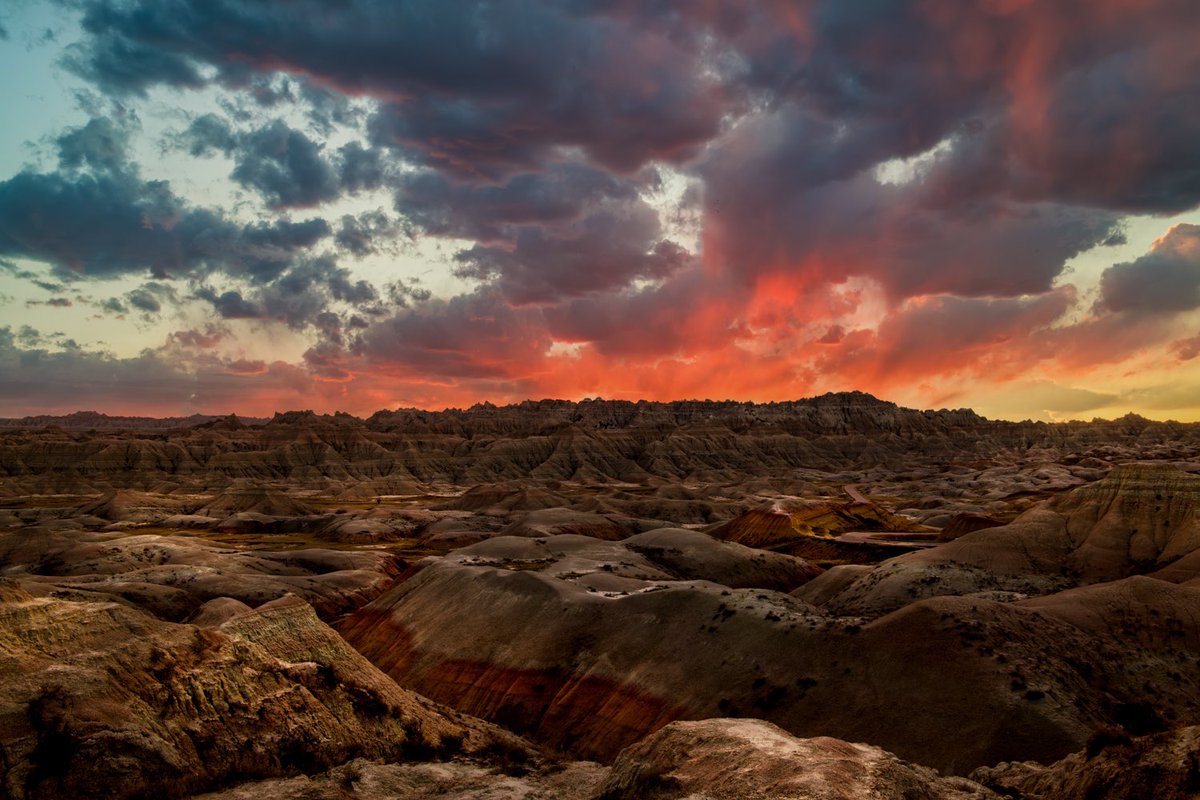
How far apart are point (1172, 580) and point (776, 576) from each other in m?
29.5

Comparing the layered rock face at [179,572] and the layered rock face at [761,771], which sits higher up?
the layered rock face at [761,771]

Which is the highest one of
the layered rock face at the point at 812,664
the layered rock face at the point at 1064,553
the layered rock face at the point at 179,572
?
the layered rock face at the point at 1064,553

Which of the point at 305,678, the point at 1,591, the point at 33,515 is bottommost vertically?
the point at 33,515

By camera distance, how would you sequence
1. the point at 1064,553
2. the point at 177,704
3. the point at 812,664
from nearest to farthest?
the point at 177,704 < the point at 812,664 < the point at 1064,553

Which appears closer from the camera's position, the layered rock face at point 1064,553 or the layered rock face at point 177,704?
the layered rock face at point 177,704

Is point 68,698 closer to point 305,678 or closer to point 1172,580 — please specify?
point 305,678

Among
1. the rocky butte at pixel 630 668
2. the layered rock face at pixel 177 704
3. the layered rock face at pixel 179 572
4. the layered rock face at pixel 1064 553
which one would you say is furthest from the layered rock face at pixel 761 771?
the layered rock face at pixel 179 572

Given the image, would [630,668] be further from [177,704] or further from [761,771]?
[177,704]

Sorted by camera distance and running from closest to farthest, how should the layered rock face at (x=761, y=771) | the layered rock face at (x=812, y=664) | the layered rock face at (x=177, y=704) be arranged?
1. the layered rock face at (x=761, y=771)
2. the layered rock face at (x=177, y=704)
3. the layered rock face at (x=812, y=664)

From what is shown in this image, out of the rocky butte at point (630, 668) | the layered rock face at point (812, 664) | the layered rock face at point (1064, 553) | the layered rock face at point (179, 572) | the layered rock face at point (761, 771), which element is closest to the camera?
the layered rock face at point (761, 771)

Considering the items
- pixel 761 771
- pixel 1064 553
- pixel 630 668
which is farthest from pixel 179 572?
pixel 1064 553

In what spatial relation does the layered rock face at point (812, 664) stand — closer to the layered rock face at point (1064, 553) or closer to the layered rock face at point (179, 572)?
the layered rock face at point (1064, 553)

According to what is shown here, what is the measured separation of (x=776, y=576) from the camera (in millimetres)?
69375

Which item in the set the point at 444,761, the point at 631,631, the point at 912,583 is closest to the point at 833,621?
the point at 631,631
